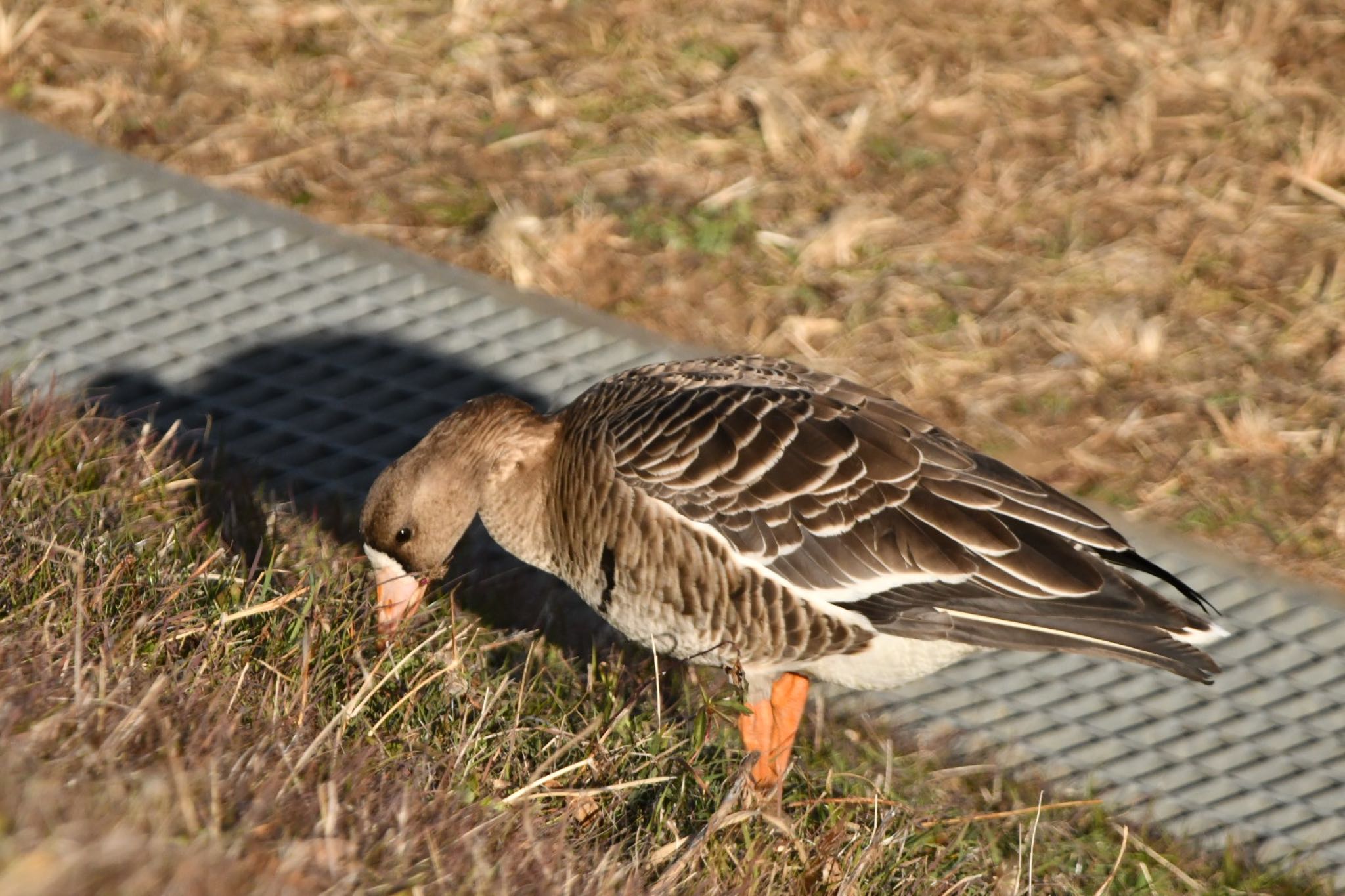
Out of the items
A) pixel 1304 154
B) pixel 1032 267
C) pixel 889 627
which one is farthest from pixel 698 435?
pixel 1304 154

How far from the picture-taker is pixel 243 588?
13.4ft

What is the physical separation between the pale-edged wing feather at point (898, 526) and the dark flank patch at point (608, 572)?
0.21 m

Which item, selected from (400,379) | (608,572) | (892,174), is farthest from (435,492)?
(892,174)

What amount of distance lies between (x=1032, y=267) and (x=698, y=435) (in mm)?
2843

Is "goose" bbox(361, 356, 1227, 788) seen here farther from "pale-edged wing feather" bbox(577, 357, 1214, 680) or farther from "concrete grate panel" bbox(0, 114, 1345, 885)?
"concrete grate panel" bbox(0, 114, 1345, 885)

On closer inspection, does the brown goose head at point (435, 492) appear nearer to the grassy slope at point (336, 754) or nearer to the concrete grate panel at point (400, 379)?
the grassy slope at point (336, 754)

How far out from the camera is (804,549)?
425 cm

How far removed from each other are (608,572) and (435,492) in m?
0.57

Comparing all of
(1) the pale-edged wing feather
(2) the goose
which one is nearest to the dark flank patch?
(2) the goose

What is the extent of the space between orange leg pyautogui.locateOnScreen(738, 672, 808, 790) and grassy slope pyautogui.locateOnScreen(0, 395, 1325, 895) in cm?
8

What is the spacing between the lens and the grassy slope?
8.73ft

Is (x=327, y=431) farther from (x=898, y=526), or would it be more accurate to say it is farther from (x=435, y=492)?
(x=898, y=526)

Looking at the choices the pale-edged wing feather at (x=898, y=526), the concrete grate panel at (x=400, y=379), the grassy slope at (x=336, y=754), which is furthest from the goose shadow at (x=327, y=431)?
the pale-edged wing feather at (x=898, y=526)

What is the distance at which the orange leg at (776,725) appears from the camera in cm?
415
